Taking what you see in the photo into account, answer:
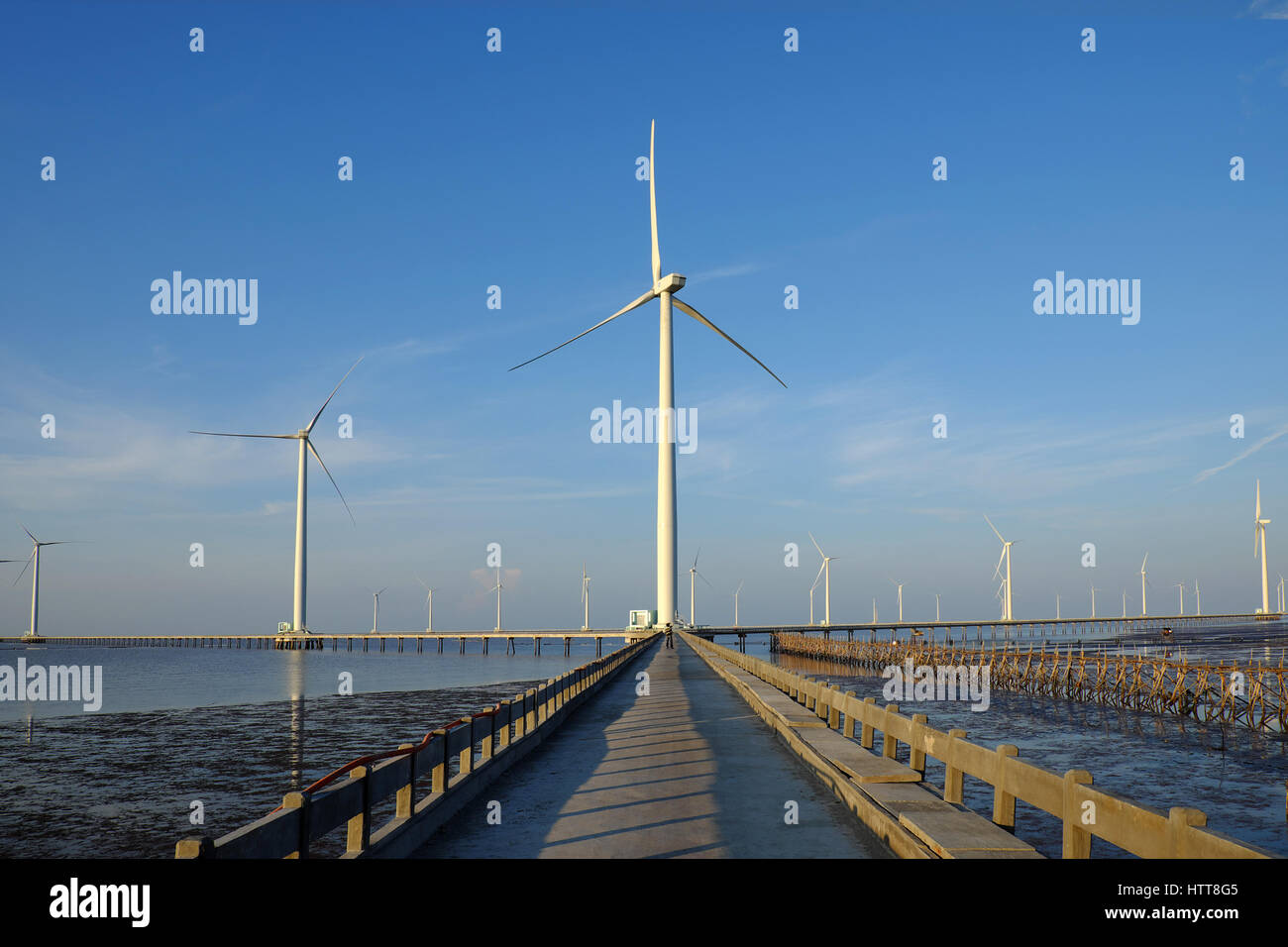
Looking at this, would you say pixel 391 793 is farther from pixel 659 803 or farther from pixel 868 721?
pixel 868 721

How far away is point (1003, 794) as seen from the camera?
29.5 ft

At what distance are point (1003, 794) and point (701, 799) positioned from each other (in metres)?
4.09

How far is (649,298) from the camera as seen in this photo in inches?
3159

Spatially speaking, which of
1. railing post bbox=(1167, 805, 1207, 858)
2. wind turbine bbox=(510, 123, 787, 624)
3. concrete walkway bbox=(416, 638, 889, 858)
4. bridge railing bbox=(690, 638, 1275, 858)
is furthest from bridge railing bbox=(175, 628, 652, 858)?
wind turbine bbox=(510, 123, 787, 624)

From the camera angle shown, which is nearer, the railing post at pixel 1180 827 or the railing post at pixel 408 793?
the railing post at pixel 1180 827

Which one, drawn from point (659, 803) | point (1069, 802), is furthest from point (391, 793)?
point (1069, 802)

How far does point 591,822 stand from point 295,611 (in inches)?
6775

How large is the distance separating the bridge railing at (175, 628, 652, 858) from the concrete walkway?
315 mm

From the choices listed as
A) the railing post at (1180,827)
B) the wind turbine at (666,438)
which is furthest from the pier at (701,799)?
the wind turbine at (666,438)

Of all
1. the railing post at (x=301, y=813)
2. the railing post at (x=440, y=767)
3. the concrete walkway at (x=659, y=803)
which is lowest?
the concrete walkway at (x=659, y=803)

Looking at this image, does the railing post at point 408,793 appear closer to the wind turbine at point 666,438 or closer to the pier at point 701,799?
the pier at point 701,799

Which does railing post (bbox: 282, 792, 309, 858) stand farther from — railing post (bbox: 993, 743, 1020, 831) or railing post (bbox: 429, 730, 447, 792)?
railing post (bbox: 993, 743, 1020, 831)

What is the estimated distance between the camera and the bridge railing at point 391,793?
6363 millimetres
